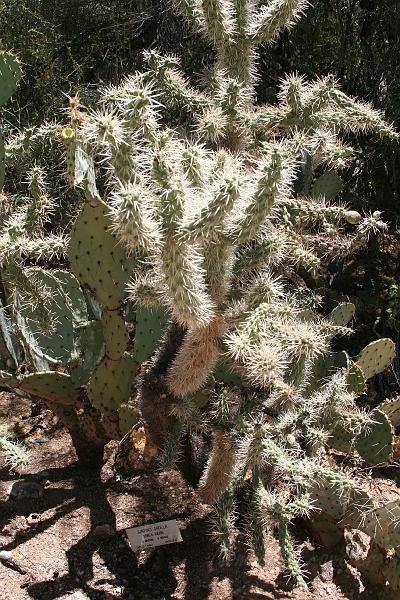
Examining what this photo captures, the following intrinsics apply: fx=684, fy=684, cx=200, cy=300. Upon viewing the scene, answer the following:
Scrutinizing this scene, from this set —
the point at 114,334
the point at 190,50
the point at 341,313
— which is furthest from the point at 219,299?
the point at 190,50

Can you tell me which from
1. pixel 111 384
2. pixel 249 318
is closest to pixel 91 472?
pixel 111 384

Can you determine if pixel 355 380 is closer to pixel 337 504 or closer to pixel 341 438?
pixel 341 438

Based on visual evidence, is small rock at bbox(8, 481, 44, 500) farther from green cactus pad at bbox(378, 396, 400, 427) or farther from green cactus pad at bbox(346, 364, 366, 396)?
green cactus pad at bbox(378, 396, 400, 427)

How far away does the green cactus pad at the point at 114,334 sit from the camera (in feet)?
9.12

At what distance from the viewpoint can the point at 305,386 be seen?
324cm

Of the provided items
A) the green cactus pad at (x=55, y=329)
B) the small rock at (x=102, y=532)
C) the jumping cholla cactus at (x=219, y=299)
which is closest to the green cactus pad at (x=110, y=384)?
the jumping cholla cactus at (x=219, y=299)

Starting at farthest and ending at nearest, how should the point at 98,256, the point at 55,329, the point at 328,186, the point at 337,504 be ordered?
the point at 328,186
the point at 55,329
the point at 337,504
the point at 98,256

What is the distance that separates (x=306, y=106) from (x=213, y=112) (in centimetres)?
49

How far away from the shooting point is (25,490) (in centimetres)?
314

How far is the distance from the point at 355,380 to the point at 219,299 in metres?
0.85

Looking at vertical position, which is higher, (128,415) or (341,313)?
(341,313)

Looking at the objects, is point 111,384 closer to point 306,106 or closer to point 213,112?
point 213,112

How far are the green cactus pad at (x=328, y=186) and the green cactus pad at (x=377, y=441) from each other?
1.45 meters

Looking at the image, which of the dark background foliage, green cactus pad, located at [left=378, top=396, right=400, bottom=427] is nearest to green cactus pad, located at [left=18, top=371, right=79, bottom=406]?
green cactus pad, located at [left=378, top=396, right=400, bottom=427]
